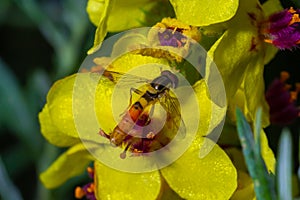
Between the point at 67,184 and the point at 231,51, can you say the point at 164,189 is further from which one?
the point at 67,184

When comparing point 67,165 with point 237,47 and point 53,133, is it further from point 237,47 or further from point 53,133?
point 237,47

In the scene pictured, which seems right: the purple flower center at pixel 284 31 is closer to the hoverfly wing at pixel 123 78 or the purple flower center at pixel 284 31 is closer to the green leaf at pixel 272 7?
the green leaf at pixel 272 7

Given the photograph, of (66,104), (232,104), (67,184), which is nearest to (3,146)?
(67,184)

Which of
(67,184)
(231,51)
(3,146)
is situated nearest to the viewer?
(231,51)

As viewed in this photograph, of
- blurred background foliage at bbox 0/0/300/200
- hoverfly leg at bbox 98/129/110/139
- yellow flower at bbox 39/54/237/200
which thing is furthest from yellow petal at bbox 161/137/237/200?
blurred background foliage at bbox 0/0/300/200

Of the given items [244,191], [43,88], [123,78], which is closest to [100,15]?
[123,78]

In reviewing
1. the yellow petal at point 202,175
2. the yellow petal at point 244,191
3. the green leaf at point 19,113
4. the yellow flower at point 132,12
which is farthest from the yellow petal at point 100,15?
the green leaf at point 19,113
